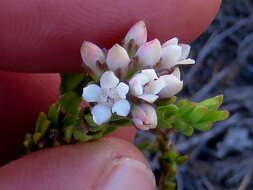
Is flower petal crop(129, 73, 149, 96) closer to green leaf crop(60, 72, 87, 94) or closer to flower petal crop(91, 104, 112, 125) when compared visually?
flower petal crop(91, 104, 112, 125)

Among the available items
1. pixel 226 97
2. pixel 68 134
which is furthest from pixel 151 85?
pixel 226 97

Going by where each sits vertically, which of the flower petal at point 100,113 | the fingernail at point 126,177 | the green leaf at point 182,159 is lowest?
the green leaf at point 182,159

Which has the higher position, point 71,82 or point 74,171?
point 71,82

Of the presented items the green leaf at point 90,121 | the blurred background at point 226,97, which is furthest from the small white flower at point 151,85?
the blurred background at point 226,97

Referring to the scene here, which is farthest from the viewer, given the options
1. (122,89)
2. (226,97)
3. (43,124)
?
(226,97)

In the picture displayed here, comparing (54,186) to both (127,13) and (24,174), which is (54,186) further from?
(127,13)

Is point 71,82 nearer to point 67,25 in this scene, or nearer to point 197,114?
point 67,25

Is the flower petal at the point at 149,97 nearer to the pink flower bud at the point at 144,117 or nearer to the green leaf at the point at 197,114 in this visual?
the pink flower bud at the point at 144,117
